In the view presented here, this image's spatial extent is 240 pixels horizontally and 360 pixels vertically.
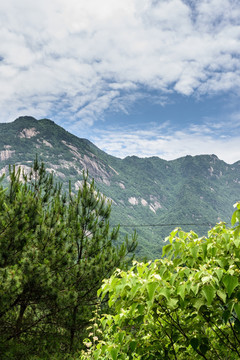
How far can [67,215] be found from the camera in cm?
981

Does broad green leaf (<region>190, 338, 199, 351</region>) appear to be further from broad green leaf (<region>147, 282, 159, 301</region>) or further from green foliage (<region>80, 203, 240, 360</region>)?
broad green leaf (<region>147, 282, 159, 301</region>)

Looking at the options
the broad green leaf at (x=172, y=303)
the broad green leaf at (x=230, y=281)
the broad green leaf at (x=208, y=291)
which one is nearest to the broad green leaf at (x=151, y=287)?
the broad green leaf at (x=172, y=303)

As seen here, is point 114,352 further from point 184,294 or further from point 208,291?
point 208,291

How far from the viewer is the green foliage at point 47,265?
6320 millimetres

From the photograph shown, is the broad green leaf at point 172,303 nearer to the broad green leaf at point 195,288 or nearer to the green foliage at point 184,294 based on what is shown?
the green foliage at point 184,294

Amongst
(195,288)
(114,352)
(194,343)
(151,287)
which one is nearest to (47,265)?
(114,352)

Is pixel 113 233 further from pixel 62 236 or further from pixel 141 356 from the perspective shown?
pixel 141 356

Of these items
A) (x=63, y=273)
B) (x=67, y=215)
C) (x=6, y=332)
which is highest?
(x=67, y=215)

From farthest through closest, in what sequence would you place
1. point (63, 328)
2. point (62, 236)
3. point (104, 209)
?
point (104, 209) < point (63, 328) < point (62, 236)

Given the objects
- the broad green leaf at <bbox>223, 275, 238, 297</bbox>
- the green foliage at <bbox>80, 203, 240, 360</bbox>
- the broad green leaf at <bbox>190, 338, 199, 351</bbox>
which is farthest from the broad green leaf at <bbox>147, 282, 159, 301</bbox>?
the broad green leaf at <bbox>190, 338, 199, 351</bbox>

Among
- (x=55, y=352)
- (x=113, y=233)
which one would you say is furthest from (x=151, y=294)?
(x=113, y=233)

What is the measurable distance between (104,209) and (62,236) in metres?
3.16

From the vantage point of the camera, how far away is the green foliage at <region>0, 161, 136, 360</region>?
20.7 feet

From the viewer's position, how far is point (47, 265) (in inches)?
257
